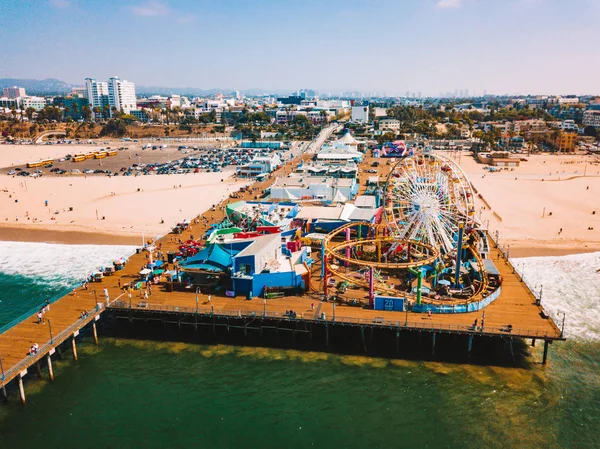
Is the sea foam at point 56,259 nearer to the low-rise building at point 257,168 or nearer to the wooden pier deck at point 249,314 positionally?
the wooden pier deck at point 249,314

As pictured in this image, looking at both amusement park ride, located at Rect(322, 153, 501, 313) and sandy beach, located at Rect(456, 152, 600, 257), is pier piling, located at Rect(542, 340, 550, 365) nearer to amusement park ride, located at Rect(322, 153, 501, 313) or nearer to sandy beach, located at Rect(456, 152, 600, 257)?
amusement park ride, located at Rect(322, 153, 501, 313)

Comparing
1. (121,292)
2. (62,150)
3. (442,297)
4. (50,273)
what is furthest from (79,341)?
(62,150)

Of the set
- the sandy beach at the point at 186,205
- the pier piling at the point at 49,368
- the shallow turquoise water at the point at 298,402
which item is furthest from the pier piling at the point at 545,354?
the pier piling at the point at 49,368

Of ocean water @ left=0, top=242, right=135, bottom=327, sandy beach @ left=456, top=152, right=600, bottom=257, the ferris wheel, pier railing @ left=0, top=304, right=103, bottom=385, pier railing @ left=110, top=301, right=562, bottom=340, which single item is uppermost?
the ferris wheel

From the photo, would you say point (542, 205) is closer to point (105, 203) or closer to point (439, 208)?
point (439, 208)

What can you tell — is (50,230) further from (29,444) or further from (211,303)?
(29,444)

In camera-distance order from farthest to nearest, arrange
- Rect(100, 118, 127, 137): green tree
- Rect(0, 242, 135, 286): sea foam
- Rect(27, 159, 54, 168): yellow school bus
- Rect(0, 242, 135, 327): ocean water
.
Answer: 1. Rect(100, 118, 127, 137): green tree
2. Rect(27, 159, 54, 168): yellow school bus
3. Rect(0, 242, 135, 286): sea foam
4. Rect(0, 242, 135, 327): ocean water

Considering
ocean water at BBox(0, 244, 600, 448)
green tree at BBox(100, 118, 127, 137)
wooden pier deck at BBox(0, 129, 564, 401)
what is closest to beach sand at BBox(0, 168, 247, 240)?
wooden pier deck at BBox(0, 129, 564, 401)

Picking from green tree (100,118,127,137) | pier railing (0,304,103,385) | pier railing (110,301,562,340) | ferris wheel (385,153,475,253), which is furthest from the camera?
green tree (100,118,127,137)
